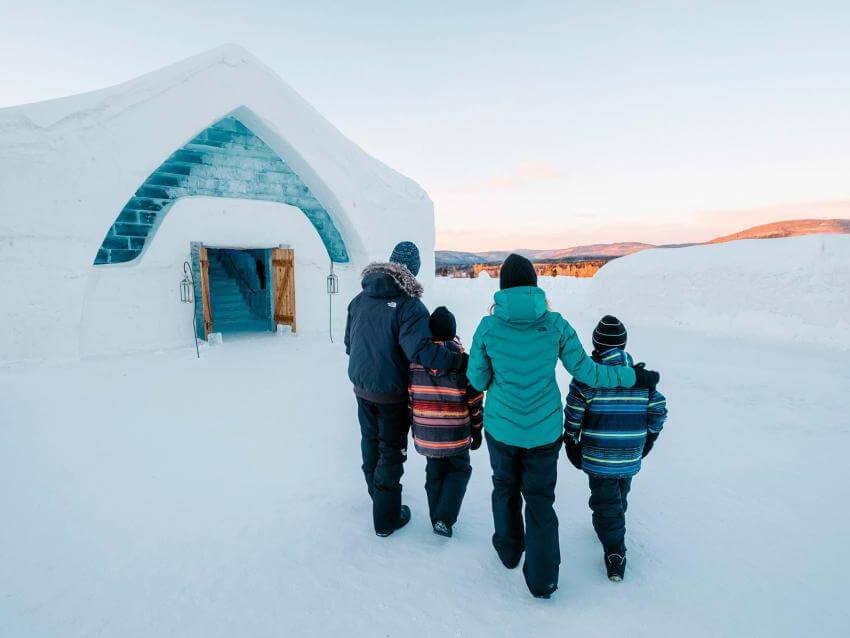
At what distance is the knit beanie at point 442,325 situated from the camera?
2.46m

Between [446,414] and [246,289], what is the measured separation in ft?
38.0

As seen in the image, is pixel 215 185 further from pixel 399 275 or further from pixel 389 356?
pixel 389 356

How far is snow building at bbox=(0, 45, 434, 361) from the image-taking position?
6.96 m

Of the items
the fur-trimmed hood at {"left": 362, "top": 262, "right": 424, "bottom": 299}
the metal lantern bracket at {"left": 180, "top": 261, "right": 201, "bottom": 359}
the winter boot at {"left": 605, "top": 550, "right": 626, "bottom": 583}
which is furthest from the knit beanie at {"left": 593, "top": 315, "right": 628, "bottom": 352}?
the metal lantern bracket at {"left": 180, "top": 261, "right": 201, "bottom": 359}

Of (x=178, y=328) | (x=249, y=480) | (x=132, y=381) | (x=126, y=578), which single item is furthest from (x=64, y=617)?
(x=178, y=328)

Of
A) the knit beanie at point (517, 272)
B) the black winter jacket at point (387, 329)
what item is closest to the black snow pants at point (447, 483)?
the black winter jacket at point (387, 329)

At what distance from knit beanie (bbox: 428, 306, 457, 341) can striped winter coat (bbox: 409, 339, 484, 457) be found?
0.29 ft

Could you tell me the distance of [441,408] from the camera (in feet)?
8.31

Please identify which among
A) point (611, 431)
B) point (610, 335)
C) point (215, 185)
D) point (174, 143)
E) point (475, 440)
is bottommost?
point (475, 440)

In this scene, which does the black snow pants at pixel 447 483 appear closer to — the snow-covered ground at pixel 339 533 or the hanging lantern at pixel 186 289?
the snow-covered ground at pixel 339 533

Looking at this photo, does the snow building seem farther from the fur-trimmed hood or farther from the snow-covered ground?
the fur-trimmed hood

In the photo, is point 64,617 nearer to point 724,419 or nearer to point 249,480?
point 249,480

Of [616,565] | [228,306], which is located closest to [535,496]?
[616,565]

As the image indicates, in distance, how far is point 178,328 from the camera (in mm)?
8312
